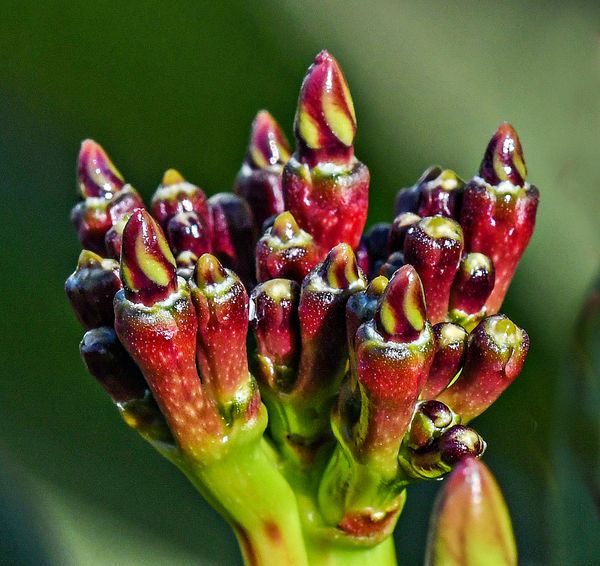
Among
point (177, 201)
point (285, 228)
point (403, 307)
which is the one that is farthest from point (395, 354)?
point (177, 201)

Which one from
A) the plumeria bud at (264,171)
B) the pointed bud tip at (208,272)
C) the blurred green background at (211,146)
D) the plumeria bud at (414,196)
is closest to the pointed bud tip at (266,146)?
the plumeria bud at (264,171)

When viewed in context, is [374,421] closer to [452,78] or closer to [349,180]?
[349,180]

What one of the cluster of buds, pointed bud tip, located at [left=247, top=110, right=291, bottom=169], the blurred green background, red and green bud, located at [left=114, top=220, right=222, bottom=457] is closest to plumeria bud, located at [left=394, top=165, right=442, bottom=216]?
the cluster of buds

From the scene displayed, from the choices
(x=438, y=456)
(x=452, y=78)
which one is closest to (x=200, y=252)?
(x=438, y=456)

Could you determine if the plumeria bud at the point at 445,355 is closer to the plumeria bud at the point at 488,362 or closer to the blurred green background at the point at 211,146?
the plumeria bud at the point at 488,362

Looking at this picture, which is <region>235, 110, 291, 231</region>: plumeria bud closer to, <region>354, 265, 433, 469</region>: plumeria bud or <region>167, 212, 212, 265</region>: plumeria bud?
<region>167, 212, 212, 265</region>: plumeria bud

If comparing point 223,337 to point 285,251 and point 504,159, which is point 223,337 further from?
point 504,159
